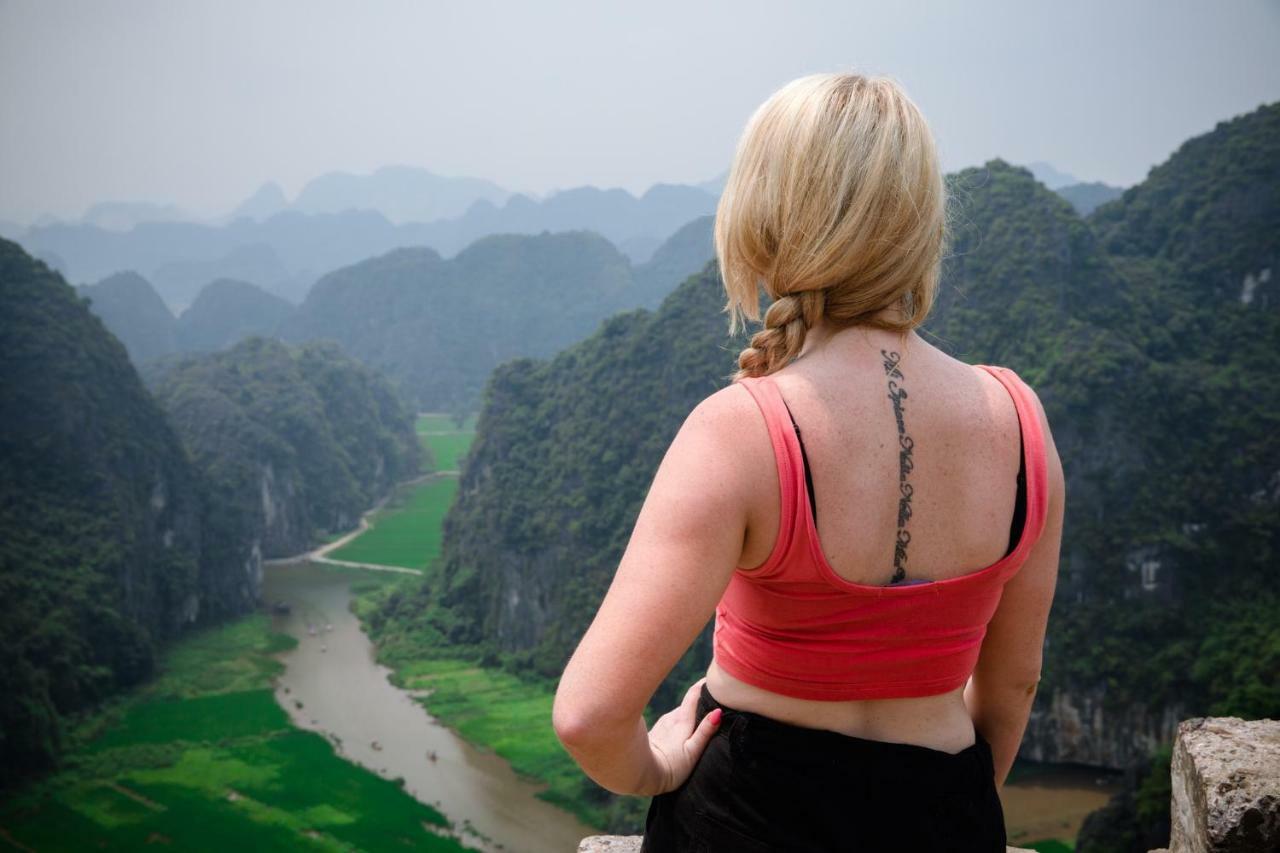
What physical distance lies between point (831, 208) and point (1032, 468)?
1.00 feet

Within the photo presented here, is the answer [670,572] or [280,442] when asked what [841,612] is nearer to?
[670,572]

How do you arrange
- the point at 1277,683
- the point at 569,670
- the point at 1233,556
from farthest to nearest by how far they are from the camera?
the point at 1233,556, the point at 1277,683, the point at 569,670

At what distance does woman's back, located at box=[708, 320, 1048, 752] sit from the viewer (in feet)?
2.66

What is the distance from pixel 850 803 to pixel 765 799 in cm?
7

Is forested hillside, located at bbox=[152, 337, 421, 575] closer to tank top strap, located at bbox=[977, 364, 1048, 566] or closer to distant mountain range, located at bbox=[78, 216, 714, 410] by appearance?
distant mountain range, located at bbox=[78, 216, 714, 410]

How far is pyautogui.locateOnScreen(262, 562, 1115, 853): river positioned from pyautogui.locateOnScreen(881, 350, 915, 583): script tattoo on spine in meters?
12.2

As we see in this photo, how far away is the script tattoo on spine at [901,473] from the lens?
0.85 meters

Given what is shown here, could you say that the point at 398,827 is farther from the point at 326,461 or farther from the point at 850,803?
the point at 326,461

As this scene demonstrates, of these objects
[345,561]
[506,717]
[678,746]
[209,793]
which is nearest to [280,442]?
[345,561]

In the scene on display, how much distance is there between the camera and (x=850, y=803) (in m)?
0.87

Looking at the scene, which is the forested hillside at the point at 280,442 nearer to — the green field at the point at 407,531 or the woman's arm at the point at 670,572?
the green field at the point at 407,531

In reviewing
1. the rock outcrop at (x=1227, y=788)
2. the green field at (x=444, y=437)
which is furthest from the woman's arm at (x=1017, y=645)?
the green field at (x=444, y=437)

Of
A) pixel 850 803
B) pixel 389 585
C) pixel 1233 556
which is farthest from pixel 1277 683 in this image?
pixel 389 585

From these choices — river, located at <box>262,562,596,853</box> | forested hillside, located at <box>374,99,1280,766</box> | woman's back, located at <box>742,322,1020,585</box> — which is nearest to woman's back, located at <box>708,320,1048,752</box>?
woman's back, located at <box>742,322,1020,585</box>
